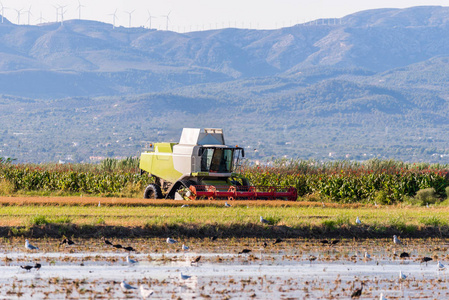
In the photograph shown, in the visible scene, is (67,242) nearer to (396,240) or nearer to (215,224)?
(215,224)

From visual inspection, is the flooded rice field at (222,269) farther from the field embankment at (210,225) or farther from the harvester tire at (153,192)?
the harvester tire at (153,192)

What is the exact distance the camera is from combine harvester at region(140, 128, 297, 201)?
3173cm

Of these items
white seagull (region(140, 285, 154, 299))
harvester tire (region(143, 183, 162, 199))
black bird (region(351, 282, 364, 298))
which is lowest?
harvester tire (region(143, 183, 162, 199))

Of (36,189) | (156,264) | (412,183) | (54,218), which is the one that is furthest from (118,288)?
(36,189)

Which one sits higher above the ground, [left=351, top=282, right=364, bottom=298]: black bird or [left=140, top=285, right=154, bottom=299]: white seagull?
[left=351, top=282, right=364, bottom=298]: black bird

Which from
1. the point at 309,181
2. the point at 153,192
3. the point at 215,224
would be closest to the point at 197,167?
the point at 153,192

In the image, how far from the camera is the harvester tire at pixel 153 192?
32.8 m

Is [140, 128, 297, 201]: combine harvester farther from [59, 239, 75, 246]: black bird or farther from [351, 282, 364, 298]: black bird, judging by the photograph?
[351, 282, 364, 298]: black bird

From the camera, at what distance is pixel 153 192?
3341 centimetres

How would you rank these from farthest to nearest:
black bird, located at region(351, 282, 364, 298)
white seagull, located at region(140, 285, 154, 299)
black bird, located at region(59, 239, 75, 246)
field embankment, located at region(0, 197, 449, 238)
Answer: field embankment, located at region(0, 197, 449, 238) < black bird, located at region(59, 239, 75, 246) < black bird, located at region(351, 282, 364, 298) < white seagull, located at region(140, 285, 154, 299)

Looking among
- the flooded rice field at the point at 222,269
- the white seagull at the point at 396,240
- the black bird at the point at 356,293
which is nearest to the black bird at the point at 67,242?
the flooded rice field at the point at 222,269

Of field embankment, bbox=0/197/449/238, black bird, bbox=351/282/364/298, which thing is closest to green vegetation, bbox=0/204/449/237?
field embankment, bbox=0/197/449/238

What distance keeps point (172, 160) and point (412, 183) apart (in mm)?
11437

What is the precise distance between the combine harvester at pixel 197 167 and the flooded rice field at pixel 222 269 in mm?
12263
